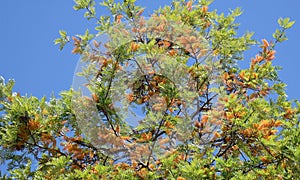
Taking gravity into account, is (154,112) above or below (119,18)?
below

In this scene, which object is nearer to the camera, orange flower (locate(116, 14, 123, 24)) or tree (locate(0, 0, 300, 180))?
tree (locate(0, 0, 300, 180))

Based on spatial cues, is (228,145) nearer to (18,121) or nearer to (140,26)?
(140,26)

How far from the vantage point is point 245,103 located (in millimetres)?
6141

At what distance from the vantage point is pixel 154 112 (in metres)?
5.69

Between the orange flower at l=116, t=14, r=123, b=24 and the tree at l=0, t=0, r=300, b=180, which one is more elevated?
the orange flower at l=116, t=14, r=123, b=24

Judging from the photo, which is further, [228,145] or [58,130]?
[58,130]

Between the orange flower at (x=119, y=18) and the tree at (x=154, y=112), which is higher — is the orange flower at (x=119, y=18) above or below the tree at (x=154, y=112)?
above

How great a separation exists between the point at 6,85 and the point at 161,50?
2.43m

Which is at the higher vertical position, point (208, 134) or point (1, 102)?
point (1, 102)

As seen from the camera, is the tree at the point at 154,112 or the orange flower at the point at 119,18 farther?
the orange flower at the point at 119,18

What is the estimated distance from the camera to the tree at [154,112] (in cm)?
525

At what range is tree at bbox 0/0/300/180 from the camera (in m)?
5.25

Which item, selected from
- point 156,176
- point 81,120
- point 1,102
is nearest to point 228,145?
point 156,176

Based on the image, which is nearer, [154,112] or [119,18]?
[154,112]
